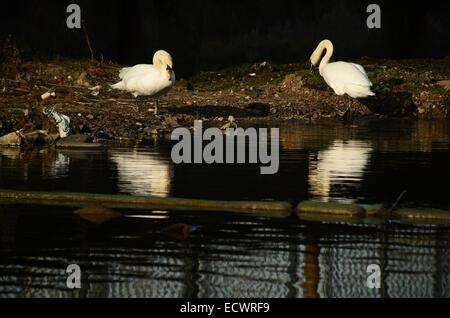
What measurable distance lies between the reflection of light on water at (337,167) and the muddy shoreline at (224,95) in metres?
3.46

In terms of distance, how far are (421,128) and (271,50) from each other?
259 inches

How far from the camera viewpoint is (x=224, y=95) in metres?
25.3

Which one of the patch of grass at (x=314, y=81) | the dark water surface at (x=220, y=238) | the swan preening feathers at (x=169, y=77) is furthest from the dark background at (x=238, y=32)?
the dark water surface at (x=220, y=238)

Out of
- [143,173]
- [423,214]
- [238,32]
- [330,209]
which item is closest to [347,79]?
[238,32]

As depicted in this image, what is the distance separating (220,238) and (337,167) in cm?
538

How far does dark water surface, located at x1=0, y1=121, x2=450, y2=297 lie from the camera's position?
8.65 m

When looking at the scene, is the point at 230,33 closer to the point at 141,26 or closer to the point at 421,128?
the point at 141,26

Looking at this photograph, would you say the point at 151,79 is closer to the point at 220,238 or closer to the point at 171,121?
the point at 171,121

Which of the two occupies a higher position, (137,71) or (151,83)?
(137,71)

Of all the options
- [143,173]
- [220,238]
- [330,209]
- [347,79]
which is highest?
[347,79]

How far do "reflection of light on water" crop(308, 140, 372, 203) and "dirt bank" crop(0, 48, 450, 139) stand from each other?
352 cm

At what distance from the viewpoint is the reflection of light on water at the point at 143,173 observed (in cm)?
1292
